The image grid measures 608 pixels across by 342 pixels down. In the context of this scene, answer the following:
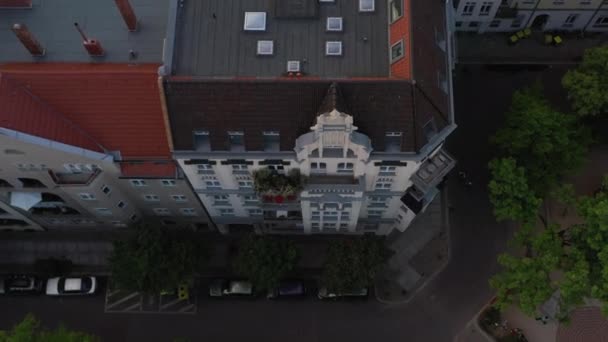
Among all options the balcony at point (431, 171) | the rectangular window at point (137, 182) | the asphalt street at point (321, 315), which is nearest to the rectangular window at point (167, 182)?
the rectangular window at point (137, 182)

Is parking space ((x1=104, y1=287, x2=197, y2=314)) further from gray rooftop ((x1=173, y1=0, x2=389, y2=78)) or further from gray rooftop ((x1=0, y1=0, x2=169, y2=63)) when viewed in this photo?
gray rooftop ((x1=173, y1=0, x2=389, y2=78))

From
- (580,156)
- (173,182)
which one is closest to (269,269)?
(173,182)

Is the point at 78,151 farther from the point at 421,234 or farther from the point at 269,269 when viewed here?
the point at 421,234

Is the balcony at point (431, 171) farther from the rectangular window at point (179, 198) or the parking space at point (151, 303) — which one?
the parking space at point (151, 303)

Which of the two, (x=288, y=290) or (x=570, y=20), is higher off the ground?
(x=570, y=20)

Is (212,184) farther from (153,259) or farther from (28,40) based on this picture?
(28,40)

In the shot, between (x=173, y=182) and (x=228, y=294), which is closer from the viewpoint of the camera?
(x=173, y=182)

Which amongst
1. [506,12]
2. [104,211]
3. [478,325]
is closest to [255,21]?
[104,211]
